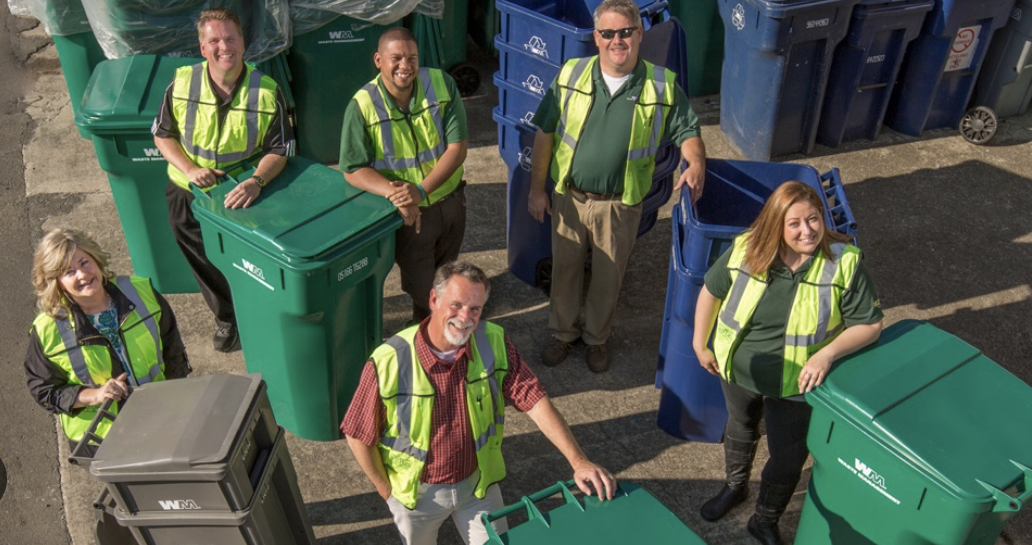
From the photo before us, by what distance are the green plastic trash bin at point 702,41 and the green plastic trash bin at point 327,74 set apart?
234 centimetres

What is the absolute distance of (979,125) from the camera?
6.85m

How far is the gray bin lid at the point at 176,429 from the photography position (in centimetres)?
298

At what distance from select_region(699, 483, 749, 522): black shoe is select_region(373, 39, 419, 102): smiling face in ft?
7.56

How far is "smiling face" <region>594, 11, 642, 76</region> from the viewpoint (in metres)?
4.14

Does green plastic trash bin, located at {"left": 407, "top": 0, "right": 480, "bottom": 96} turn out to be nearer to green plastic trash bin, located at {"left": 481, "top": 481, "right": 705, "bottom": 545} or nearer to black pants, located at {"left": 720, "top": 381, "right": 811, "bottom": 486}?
black pants, located at {"left": 720, "top": 381, "right": 811, "bottom": 486}

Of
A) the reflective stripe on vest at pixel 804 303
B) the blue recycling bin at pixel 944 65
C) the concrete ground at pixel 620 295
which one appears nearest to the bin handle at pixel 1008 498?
the concrete ground at pixel 620 295

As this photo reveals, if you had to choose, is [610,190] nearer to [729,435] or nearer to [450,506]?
[729,435]

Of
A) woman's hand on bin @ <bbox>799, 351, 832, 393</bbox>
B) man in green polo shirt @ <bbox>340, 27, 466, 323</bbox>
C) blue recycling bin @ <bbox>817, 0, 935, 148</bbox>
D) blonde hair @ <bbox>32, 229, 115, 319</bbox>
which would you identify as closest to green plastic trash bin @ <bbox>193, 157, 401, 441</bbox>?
man in green polo shirt @ <bbox>340, 27, 466, 323</bbox>

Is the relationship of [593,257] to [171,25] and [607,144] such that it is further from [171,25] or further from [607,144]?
[171,25]

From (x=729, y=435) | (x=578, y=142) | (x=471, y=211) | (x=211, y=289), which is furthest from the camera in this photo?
(x=471, y=211)

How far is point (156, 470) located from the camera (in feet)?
9.80

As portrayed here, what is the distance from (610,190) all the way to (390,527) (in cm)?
184

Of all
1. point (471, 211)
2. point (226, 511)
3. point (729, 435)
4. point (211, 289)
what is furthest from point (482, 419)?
point (471, 211)

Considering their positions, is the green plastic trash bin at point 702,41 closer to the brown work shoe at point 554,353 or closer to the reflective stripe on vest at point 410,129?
the brown work shoe at point 554,353
